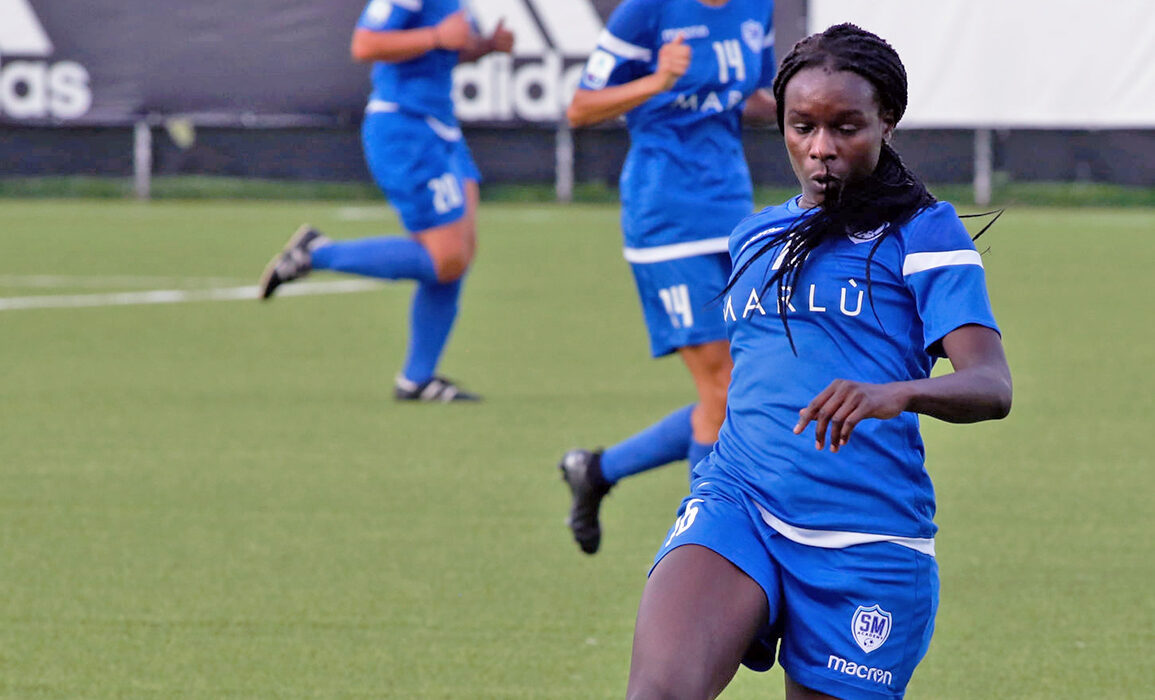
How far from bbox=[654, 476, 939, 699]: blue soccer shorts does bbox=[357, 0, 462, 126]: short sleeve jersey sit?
6.35m

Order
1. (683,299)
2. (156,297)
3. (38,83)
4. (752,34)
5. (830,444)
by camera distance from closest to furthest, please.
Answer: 1. (830,444)
2. (683,299)
3. (752,34)
4. (156,297)
5. (38,83)

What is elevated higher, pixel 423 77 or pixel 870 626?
pixel 870 626

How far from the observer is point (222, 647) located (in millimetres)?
4996

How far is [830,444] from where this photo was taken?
3.20 meters

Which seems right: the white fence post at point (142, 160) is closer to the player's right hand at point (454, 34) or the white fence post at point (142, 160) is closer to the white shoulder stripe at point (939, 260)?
the player's right hand at point (454, 34)

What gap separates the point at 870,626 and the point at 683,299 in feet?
9.92

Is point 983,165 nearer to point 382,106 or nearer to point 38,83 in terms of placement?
point 38,83

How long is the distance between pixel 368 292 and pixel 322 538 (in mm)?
8674

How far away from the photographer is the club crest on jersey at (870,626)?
3281 mm

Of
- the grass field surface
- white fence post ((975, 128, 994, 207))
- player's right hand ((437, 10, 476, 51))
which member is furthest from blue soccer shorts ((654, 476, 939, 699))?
white fence post ((975, 128, 994, 207))

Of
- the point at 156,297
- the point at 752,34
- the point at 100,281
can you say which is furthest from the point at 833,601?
the point at 100,281

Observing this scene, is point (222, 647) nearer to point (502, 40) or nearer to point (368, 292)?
point (502, 40)

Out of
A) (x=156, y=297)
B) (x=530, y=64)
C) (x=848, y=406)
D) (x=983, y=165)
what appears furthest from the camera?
(x=983, y=165)

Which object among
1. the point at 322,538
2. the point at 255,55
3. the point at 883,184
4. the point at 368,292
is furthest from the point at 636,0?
the point at 255,55
